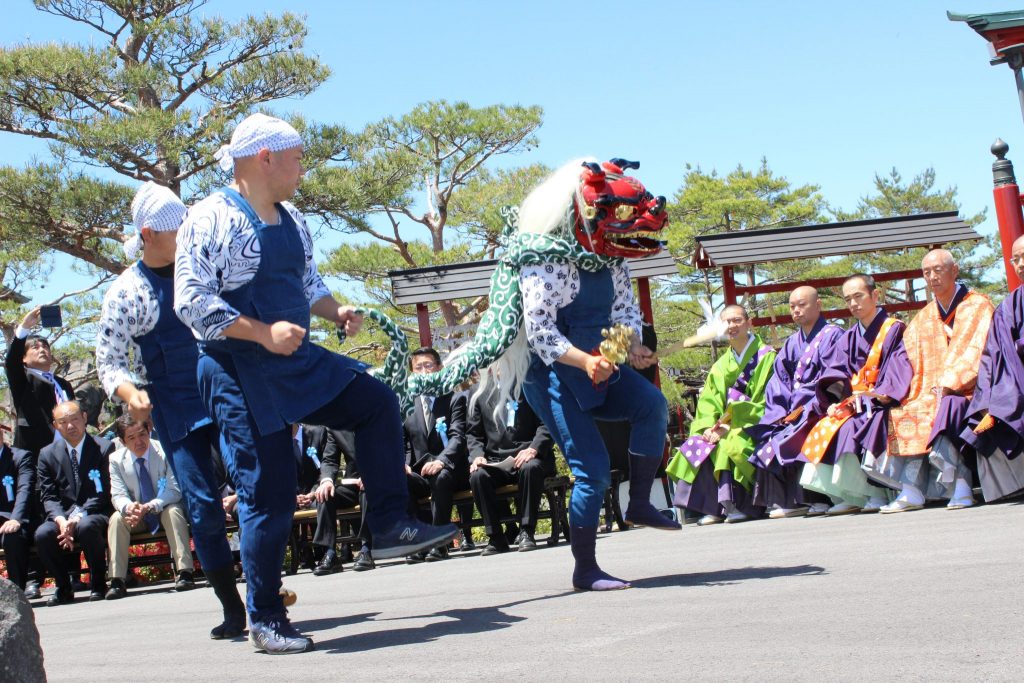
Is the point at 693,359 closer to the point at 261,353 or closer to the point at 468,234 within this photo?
the point at 468,234

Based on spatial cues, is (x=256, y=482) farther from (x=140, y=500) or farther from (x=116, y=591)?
(x=140, y=500)

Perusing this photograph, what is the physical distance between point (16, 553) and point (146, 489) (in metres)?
1.14

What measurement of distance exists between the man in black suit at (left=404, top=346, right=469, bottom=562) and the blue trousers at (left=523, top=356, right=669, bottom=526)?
158 inches

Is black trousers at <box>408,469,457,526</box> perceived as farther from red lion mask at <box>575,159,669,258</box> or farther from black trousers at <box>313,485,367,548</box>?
red lion mask at <box>575,159,669,258</box>

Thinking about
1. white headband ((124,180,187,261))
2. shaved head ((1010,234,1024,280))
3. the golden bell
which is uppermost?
white headband ((124,180,187,261))

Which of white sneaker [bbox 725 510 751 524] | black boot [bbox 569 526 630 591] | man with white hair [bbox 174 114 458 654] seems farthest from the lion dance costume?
white sneaker [bbox 725 510 751 524]

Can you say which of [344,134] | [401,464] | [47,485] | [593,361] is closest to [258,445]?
[401,464]

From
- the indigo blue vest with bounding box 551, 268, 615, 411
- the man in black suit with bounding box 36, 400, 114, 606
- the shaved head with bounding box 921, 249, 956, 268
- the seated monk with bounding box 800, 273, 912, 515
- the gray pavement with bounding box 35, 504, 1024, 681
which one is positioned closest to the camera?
the gray pavement with bounding box 35, 504, 1024, 681

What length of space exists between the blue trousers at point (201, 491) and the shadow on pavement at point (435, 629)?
0.60m

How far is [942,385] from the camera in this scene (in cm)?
A: 803

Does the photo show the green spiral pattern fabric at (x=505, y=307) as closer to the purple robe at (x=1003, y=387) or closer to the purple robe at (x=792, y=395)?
the purple robe at (x=1003, y=387)

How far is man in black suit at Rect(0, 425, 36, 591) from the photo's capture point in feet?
31.2

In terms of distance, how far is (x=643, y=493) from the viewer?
5395 millimetres

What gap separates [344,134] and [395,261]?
19.2ft
